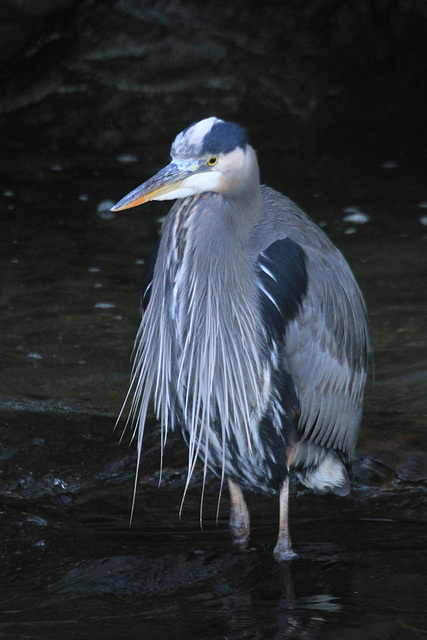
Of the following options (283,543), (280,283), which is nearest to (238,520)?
(283,543)

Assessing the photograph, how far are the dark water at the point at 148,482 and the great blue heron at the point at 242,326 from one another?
0.21 m

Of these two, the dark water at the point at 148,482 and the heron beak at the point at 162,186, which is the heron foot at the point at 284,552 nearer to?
the dark water at the point at 148,482

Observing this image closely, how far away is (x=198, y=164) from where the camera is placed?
115 inches

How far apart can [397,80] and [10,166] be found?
3.53 meters

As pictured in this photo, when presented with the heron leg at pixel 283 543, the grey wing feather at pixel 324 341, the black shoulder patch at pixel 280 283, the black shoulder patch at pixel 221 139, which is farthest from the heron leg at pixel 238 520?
the black shoulder patch at pixel 221 139

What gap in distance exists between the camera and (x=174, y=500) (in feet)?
12.2

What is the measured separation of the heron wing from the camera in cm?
321

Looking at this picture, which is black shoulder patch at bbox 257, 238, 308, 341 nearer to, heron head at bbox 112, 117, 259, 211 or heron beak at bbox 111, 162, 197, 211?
heron head at bbox 112, 117, 259, 211

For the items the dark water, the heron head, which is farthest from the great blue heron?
the dark water

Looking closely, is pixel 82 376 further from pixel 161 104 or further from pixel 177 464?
pixel 161 104

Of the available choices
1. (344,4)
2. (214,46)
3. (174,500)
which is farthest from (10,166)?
(174,500)

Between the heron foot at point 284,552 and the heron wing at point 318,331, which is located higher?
the heron wing at point 318,331

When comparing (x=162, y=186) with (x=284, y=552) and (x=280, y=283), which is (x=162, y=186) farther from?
(x=284, y=552)

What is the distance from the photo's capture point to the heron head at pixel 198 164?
2875 millimetres
